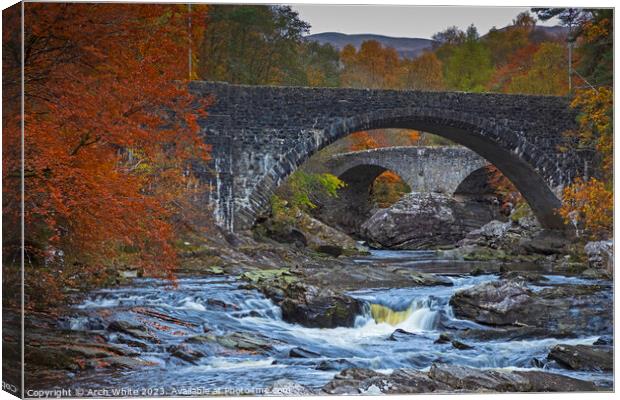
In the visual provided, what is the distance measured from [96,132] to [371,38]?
7.24ft

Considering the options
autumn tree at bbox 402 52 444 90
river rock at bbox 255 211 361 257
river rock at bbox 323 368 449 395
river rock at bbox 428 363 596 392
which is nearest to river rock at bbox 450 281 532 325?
river rock at bbox 428 363 596 392

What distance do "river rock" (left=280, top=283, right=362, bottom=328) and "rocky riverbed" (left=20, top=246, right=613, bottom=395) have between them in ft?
0.04

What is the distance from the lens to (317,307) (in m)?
7.00

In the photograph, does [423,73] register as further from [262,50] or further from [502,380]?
[502,380]

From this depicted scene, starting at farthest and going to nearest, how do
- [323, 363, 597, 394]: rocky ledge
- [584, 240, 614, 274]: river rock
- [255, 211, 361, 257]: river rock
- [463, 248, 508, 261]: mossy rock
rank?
[255, 211, 361, 257]: river rock → [463, 248, 508, 261]: mossy rock → [584, 240, 614, 274]: river rock → [323, 363, 597, 394]: rocky ledge

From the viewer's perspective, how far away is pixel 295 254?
870 cm

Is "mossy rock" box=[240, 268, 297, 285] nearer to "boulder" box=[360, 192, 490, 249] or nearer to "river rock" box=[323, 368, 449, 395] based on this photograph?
"river rock" box=[323, 368, 449, 395]

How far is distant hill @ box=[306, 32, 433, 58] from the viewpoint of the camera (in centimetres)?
624

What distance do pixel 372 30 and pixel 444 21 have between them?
1.95ft

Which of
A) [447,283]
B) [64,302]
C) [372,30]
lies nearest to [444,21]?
[372,30]

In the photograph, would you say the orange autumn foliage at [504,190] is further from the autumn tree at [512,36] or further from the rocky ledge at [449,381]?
the rocky ledge at [449,381]

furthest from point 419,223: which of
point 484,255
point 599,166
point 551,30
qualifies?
point 551,30

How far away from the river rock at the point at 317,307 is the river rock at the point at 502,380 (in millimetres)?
1052

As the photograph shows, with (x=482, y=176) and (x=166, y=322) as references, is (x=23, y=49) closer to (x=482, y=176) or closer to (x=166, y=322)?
(x=166, y=322)
